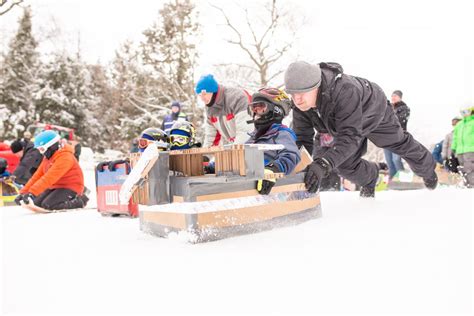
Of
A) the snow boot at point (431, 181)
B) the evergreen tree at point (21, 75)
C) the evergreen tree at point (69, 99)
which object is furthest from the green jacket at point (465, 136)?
the evergreen tree at point (21, 75)

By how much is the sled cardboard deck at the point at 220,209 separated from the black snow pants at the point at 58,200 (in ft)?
7.74

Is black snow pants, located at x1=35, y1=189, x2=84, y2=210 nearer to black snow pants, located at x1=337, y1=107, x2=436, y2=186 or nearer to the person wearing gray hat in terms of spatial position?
the person wearing gray hat

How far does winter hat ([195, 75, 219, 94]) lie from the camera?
12.9 ft

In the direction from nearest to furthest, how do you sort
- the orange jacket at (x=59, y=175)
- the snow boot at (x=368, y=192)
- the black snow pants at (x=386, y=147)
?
1. the black snow pants at (x=386, y=147)
2. the snow boot at (x=368, y=192)
3. the orange jacket at (x=59, y=175)

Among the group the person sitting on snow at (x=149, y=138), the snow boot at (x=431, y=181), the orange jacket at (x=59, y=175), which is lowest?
the snow boot at (x=431, y=181)

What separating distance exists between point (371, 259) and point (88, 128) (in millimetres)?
21667

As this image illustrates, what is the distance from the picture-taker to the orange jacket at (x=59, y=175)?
13.9ft

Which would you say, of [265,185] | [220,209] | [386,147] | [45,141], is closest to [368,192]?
[386,147]

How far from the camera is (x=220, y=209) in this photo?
2053 millimetres

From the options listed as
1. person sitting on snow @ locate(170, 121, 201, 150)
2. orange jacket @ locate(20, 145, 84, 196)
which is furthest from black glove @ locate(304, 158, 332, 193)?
orange jacket @ locate(20, 145, 84, 196)

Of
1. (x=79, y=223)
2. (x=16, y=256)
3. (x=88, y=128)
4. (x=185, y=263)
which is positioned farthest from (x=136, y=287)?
(x=88, y=128)

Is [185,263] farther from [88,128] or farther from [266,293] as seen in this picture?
[88,128]

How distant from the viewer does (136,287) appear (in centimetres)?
133

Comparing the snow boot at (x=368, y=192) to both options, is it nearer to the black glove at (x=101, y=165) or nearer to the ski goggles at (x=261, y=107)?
the ski goggles at (x=261, y=107)
